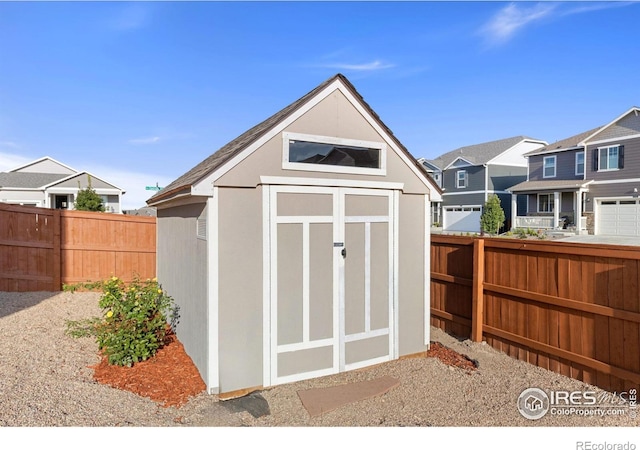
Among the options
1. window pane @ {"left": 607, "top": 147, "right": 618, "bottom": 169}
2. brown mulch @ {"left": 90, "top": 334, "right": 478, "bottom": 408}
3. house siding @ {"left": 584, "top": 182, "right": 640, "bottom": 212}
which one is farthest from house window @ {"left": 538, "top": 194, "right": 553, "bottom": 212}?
brown mulch @ {"left": 90, "top": 334, "right": 478, "bottom": 408}

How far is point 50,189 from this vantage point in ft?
74.1

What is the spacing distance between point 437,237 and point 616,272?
9.92 ft

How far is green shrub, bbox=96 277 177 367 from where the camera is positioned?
14.4 ft

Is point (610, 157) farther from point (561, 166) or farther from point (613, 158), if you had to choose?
point (561, 166)

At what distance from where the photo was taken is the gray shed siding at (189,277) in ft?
13.3

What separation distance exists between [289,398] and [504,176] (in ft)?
97.0

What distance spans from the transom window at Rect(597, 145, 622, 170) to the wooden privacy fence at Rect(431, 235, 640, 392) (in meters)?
21.1

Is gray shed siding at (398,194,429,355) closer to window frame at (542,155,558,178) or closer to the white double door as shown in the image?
the white double door

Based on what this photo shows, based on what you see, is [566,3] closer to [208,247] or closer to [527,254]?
[527,254]

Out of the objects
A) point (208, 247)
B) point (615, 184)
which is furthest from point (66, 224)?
point (615, 184)

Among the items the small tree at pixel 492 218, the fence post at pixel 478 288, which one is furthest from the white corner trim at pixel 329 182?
the small tree at pixel 492 218

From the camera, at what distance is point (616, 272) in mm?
3752

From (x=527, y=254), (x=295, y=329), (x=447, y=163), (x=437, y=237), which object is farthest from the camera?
(x=447, y=163)

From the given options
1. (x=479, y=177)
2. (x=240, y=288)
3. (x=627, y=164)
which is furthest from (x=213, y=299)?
(x=479, y=177)
